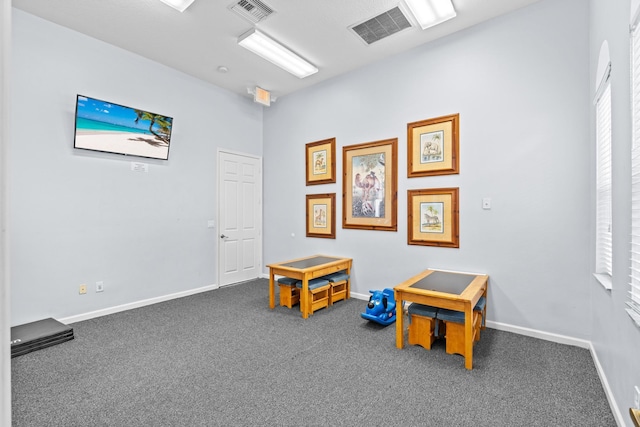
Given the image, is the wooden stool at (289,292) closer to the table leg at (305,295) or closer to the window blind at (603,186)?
the table leg at (305,295)

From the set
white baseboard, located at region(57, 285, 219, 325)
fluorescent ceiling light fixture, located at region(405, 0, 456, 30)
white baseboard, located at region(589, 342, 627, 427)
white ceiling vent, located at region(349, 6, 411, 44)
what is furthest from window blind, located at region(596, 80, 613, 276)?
white baseboard, located at region(57, 285, 219, 325)

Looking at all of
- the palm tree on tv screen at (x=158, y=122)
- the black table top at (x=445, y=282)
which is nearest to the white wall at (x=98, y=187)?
the palm tree on tv screen at (x=158, y=122)

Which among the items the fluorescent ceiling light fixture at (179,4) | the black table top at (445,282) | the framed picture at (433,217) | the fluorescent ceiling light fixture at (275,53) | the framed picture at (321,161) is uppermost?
the fluorescent ceiling light fixture at (179,4)

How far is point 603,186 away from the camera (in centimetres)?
250

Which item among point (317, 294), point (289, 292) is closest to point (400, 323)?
point (317, 294)

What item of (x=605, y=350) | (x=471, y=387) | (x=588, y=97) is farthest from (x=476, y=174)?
(x=471, y=387)

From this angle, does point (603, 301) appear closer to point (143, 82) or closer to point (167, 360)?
point (167, 360)

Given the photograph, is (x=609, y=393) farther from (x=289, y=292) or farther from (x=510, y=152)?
(x=289, y=292)

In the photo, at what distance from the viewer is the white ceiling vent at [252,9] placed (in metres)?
3.13

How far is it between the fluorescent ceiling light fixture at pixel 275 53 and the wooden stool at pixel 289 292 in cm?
287

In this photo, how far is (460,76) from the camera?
3.61m

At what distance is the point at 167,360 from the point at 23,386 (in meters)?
0.96

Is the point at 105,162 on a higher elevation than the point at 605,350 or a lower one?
higher

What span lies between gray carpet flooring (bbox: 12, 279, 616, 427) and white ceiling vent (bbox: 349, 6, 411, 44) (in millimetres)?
3326
